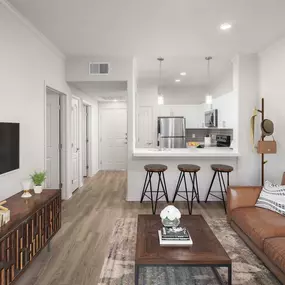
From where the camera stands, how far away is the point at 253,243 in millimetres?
2662

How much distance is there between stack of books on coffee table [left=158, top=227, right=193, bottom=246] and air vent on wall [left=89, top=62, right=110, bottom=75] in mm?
3330

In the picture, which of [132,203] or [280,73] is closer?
[280,73]

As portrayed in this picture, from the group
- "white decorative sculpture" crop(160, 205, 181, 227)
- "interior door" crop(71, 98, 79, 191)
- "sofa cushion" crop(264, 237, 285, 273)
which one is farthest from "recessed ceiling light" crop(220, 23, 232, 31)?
"interior door" crop(71, 98, 79, 191)

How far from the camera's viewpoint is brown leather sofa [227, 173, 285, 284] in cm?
220

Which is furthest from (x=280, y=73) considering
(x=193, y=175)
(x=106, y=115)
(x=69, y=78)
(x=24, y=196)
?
(x=106, y=115)

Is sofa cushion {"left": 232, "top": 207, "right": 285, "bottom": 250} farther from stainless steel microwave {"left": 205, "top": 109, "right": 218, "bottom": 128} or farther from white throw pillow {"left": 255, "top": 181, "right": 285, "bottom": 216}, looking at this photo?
stainless steel microwave {"left": 205, "top": 109, "right": 218, "bottom": 128}

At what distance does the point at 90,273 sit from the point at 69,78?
351 cm

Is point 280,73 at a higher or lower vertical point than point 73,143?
higher

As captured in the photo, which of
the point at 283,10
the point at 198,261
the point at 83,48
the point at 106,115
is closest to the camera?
the point at 198,261

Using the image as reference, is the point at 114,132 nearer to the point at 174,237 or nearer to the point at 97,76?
the point at 97,76

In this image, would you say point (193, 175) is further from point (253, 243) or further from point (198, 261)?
point (198, 261)

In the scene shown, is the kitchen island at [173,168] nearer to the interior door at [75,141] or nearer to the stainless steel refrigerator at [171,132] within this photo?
the interior door at [75,141]

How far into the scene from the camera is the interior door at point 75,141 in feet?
18.2

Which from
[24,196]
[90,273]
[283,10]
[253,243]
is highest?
[283,10]
